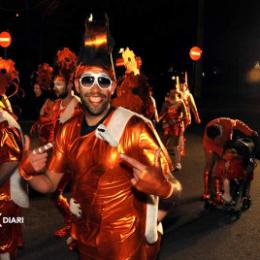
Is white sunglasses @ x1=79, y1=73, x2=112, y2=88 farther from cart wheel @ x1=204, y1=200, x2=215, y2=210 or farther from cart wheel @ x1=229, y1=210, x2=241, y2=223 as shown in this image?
cart wheel @ x1=204, y1=200, x2=215, y2=210

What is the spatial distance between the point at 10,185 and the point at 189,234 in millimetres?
2961

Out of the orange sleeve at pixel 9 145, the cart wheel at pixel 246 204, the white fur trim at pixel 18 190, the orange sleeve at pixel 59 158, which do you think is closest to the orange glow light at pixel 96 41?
the orange sleeve at pixel 59 158

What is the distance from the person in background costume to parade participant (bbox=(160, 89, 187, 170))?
6.29 metres

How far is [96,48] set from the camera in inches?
123

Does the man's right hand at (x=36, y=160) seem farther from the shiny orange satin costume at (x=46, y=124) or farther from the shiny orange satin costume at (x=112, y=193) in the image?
the shiny orange satin costume at (x=46, y=124)

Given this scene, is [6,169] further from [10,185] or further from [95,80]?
[95,80]

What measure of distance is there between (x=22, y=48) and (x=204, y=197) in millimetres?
20069

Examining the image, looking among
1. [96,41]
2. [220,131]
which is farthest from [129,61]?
[96,41]

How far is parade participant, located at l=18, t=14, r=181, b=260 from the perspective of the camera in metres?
2.90

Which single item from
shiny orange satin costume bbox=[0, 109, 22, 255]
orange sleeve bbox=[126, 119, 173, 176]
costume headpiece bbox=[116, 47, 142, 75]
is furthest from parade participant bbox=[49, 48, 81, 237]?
orange sleeve bbox=[126, 119, 173, 176]

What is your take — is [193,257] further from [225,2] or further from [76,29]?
[225,2]

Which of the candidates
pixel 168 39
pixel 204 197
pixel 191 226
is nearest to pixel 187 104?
pixel 204 197

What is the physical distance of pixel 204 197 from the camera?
24.5 feet

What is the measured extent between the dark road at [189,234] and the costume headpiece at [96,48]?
8.30 feet
